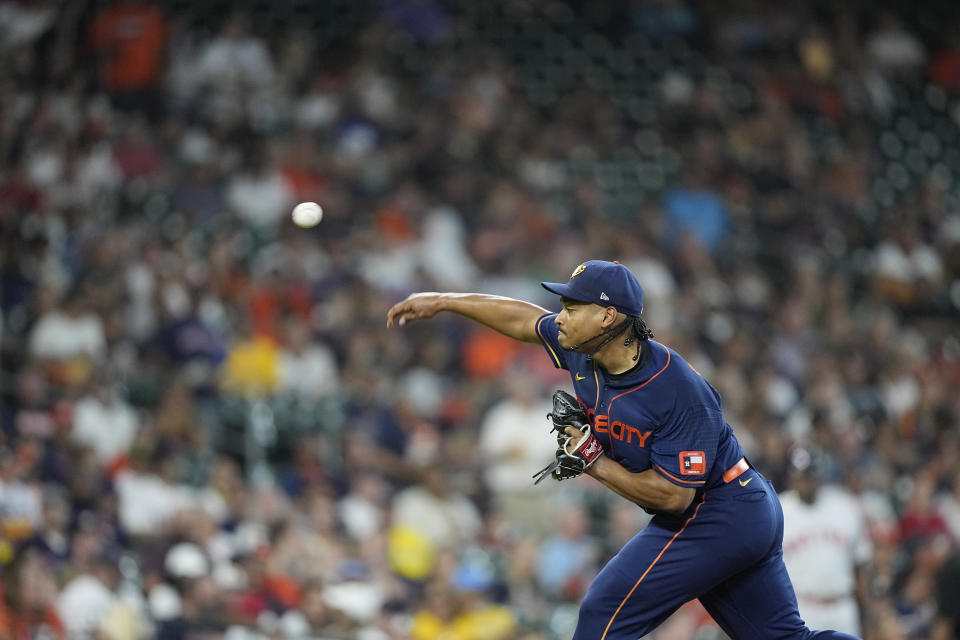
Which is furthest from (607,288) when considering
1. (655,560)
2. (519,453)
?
(519,453)

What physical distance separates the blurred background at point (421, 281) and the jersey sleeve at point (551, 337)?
6.81 ft

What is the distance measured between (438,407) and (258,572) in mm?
2706

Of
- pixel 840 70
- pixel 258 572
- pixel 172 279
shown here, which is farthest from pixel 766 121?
pixel 258 572

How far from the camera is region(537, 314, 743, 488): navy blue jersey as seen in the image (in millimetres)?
5227

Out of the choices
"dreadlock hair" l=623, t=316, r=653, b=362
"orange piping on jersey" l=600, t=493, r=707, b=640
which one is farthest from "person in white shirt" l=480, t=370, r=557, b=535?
"dreadlock hair" l=623, t=316, r=653, b=362

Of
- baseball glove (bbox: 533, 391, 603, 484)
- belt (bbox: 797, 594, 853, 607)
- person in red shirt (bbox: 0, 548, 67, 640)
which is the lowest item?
belt (bbox: 797, 594, 853, 607)

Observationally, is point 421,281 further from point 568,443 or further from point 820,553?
point 568,443

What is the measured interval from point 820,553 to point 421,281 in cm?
604

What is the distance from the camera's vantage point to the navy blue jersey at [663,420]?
17.1 ft

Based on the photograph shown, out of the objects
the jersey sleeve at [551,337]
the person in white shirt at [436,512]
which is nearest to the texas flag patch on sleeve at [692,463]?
the jersey sleeve at [551,337]

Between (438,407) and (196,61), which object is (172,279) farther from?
(196,61)

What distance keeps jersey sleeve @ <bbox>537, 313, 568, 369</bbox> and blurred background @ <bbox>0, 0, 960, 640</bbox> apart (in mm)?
2076

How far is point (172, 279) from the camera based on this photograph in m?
11.4

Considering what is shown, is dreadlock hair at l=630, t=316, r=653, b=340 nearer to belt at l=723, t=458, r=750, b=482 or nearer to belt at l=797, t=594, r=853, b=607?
belt at l=723, t=458, r=750, b=482
